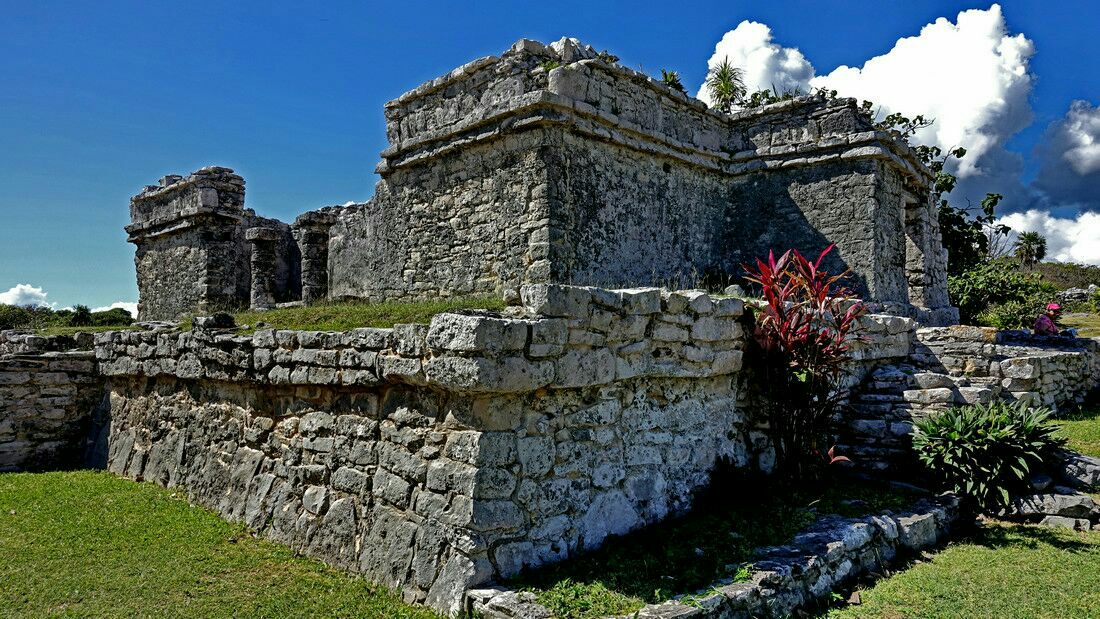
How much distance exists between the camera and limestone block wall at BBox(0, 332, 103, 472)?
869cm

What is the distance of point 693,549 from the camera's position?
15.6 feet

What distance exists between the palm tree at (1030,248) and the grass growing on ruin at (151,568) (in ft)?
165

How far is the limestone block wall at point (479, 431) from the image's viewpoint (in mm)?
4414

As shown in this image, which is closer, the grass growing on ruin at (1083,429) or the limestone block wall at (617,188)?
the grass growing on ruin at (1083,429)

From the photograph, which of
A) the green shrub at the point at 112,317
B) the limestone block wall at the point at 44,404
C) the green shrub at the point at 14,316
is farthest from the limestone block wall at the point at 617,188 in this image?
the green shrub at the point at 14,316

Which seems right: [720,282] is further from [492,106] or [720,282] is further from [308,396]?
[308,396]

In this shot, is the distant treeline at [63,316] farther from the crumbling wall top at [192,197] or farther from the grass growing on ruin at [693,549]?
the grass growing on ruin at [693,549]

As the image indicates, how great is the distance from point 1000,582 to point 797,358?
2255mm

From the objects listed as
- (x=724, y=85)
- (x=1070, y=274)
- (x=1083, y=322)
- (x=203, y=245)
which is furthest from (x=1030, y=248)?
(x=203, y=245)

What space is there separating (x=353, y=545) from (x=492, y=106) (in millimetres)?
5952

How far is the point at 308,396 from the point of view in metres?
5.95

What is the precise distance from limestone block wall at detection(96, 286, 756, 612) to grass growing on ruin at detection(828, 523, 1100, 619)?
5.34 ft

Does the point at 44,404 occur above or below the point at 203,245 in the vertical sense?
below

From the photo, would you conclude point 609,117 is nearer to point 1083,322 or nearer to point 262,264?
point 262,264
